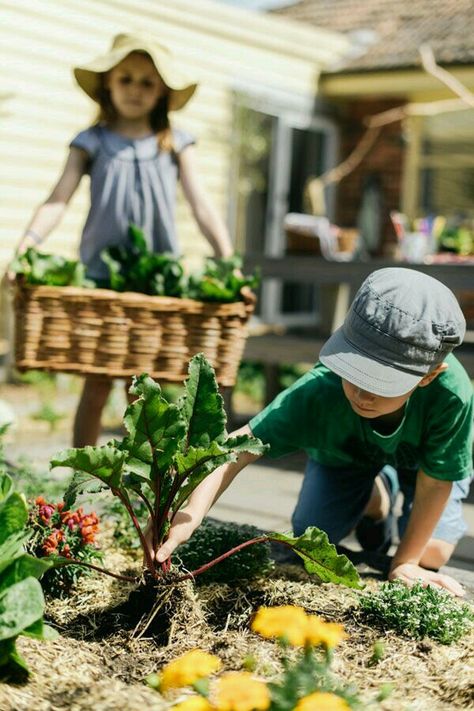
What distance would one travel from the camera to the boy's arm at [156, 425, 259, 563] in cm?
244

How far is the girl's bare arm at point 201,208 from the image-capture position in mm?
4277

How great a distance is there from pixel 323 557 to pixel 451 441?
0.61 meters

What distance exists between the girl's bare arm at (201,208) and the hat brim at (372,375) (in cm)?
190

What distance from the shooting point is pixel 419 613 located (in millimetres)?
2449

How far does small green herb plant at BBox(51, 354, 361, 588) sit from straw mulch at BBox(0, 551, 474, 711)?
16cm

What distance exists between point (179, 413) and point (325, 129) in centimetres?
1029

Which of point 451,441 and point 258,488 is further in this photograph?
point 258,488

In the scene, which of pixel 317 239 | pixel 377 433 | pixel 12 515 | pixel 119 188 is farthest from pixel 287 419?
pixel 317 239

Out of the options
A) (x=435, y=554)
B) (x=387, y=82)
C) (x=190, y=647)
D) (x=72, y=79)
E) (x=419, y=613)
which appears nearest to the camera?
(x=190, y=647)

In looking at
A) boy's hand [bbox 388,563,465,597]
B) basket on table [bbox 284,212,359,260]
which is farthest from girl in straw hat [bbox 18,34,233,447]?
basket on table [bbox 284,212,359,260]

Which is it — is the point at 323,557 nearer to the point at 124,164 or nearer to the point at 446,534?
the point at 446,534

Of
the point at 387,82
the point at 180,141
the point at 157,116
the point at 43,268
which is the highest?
the point at 387,82

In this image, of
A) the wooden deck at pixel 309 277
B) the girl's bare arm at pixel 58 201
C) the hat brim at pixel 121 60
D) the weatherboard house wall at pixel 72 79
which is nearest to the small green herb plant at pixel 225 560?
the girl's bare arm at pixel 58 201

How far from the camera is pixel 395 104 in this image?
11.8 metres
